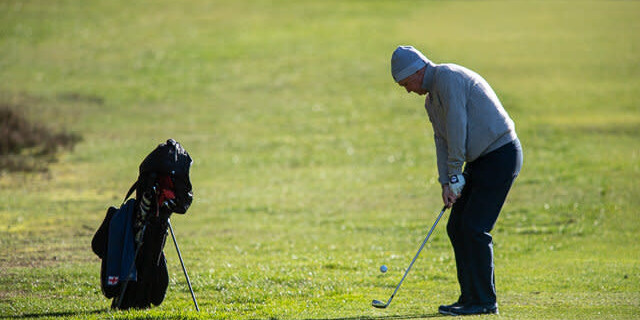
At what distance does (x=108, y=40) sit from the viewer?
152 ft

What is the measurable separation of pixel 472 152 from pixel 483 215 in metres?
0.64

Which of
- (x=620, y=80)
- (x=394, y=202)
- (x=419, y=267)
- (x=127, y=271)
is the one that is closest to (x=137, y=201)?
(x=127, y=271)

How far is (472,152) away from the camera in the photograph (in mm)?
8281

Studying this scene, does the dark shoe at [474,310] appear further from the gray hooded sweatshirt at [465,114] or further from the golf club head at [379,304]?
the gray hooded sweatshirt at [465,114]

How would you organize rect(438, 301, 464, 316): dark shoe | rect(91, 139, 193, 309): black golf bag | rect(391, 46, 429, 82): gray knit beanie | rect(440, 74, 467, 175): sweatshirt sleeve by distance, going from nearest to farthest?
rect(440, 74, 467, 175): sweatshirt sleeve → rect(391, 46, 429, 82): gray knit beanie → rect(91, 139, 193, 309): black golf bag → rect(438, 301, 464, 316): dark shoe

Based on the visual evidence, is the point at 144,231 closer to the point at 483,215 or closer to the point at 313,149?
the point at 483,215

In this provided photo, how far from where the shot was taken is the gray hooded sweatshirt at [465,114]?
319 inches

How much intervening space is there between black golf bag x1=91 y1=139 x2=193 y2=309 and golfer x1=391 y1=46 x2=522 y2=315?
244 centimetres

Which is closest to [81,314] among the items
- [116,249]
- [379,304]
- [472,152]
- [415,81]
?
[116,249]

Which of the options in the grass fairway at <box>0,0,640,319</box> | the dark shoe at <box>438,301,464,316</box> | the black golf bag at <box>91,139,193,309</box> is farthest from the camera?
the grass fairway at <box>0,0,640,319</box>

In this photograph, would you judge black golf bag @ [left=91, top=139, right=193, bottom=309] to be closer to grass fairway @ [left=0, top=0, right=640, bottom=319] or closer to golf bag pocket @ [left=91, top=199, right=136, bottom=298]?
golf bag pocket @ [left=91, top=199, right=136, bottom=298]

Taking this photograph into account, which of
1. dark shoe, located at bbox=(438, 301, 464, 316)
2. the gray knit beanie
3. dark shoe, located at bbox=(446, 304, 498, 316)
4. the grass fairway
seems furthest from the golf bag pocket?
dark shoe, located at bbox=(446, 304, 498, 316)

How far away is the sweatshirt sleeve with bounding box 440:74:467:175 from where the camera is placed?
8086mm

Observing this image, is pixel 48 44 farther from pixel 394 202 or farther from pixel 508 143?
pixel 508 143
